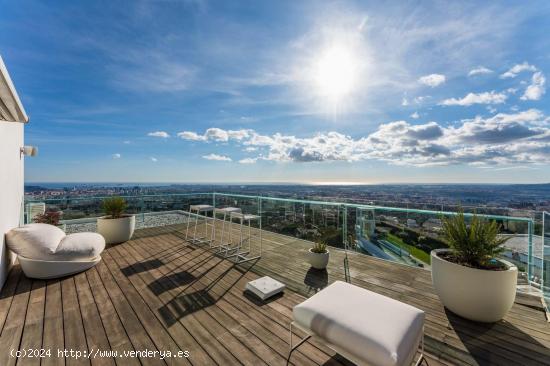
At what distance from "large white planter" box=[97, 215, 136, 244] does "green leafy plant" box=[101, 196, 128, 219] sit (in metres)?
0.16

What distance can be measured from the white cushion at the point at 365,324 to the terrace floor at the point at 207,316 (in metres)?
0.50

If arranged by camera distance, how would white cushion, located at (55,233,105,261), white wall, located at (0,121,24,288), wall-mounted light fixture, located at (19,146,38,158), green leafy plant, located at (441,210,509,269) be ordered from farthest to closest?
1. wall-mounted light fixture, located at (19,146,38,158)
2. white cushion, located at (55,233,105,261)
3. white wall, located at (0,121,24,288)
4. green leafy plant, located at (441,210,509,269)

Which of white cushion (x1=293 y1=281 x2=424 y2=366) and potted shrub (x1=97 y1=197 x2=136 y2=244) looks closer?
white cushion (x1=293 y1=281 x2=424 y2=366)

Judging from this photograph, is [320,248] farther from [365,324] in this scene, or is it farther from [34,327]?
[34,327]

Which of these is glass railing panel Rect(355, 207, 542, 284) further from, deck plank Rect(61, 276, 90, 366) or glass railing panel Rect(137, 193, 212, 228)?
glass railing panel Rect(137, 193, 212, 228)

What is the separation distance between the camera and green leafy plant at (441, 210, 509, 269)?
2.38 m

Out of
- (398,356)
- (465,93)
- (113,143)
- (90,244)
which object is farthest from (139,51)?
(465,93)

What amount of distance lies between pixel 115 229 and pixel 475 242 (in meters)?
6.52

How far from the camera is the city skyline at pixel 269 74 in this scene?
215 inches

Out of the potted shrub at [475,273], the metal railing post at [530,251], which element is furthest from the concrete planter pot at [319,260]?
the metal railing post at [530,251]

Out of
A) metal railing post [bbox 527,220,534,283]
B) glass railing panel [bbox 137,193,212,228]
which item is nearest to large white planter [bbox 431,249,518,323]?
metal railing post [bbox 527,220,534,283]

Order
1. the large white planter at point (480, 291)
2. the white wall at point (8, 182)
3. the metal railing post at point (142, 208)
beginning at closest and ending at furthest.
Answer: the large white planter at point (480, 291) < the white wall at point (8, 182) < the metal railing post at point (142, 208)

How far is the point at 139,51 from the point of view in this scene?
661 centimetres

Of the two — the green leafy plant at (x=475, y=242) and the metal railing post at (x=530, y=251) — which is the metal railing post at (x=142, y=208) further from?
the metal railing post at (x=530, y=251)
